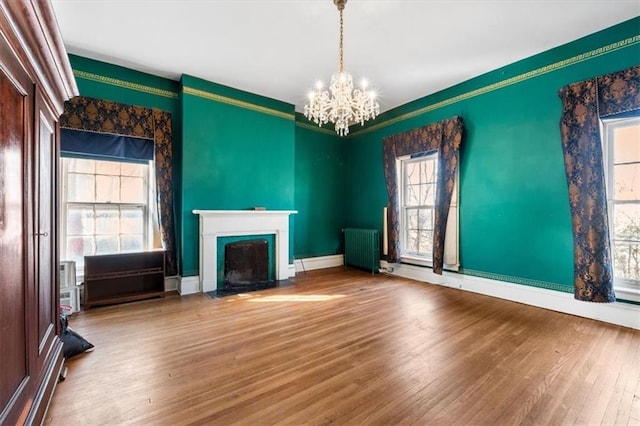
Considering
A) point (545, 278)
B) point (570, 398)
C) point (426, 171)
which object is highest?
point (426, 171)

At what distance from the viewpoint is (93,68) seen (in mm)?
3559

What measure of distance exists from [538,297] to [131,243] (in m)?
5.42

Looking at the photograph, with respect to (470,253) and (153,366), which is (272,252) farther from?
(470,253)

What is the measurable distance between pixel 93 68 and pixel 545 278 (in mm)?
6226

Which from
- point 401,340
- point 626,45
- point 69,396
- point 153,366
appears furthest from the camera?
point 626,45

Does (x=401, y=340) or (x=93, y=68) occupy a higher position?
(x=93, y=68)

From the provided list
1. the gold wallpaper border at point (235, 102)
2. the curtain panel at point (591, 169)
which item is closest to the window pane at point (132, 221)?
the gold wallpaper border at point (235, 102)

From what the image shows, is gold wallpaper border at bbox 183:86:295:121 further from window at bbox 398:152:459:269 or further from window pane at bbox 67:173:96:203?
window at bbox 398:152:459:269

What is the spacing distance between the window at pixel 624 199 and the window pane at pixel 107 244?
597 centimetres

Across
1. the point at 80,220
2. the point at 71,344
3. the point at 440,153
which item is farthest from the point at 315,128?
the point at 71,344

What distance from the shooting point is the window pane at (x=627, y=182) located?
2.87 m

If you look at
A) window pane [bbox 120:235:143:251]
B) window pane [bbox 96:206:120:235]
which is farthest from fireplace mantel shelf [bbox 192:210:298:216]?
window pane [bbox 96:206:120:235]

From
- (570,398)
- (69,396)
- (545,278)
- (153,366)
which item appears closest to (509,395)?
(570,398)

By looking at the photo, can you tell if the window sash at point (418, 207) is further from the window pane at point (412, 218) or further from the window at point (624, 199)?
the window at point (624, 199)
